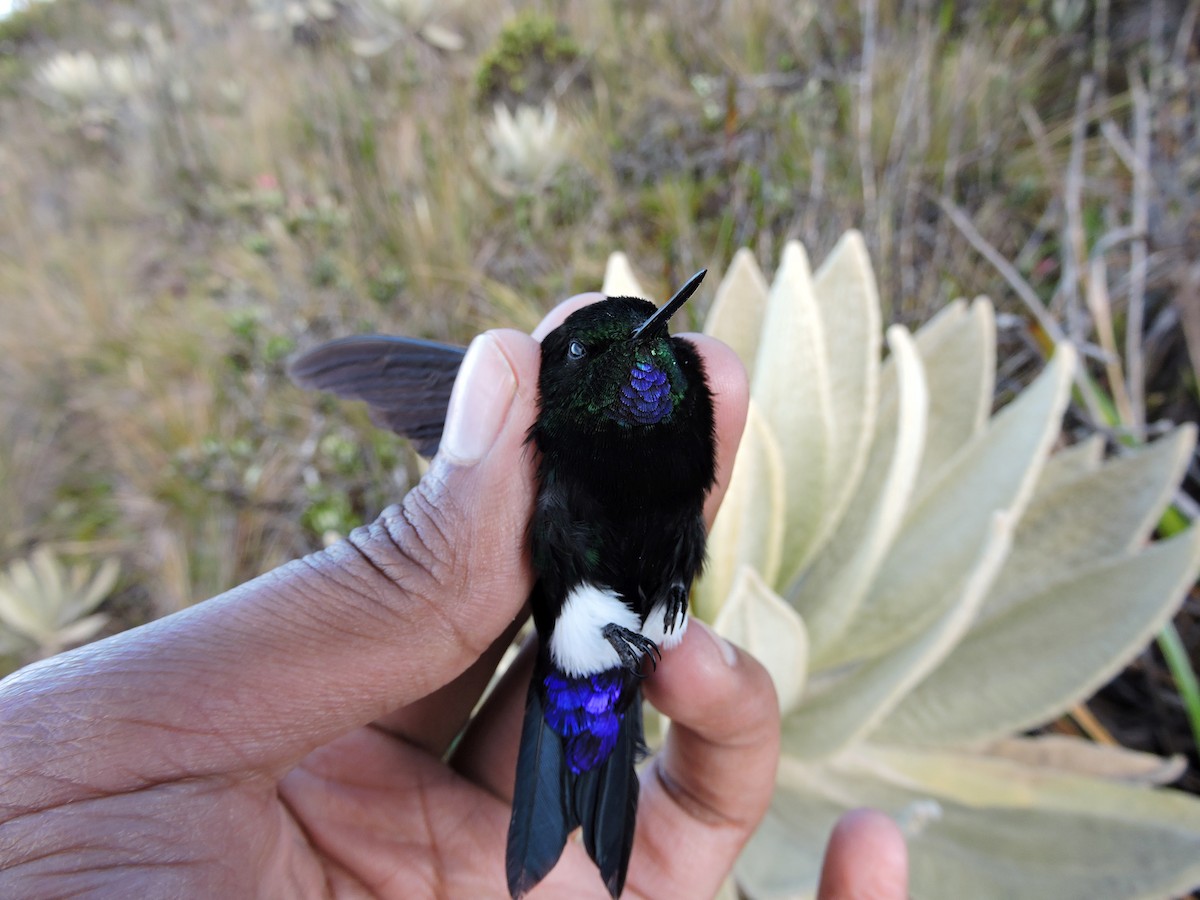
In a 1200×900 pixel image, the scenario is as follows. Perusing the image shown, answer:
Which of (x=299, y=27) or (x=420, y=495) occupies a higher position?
(x=299, y=27)

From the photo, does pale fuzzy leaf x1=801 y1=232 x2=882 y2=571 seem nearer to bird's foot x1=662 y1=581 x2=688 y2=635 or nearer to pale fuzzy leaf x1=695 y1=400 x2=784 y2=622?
pale fuzzy leaf x1=695 y1=400 x2=784 y2=622

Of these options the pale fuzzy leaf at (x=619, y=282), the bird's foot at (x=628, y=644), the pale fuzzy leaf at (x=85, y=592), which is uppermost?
the pale fuzzy leaf at (x=619, y=282)

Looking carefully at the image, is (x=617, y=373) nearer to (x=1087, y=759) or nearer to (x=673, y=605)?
(x=673, y=605)

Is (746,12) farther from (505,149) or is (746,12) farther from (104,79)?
(104,79)

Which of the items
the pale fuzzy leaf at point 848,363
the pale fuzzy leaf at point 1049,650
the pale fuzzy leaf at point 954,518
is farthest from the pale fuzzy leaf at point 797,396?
the pale fuzzy leaf at point 1049,650

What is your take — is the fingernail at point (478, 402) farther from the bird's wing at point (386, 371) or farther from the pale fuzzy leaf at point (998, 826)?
the pale fuzzy leaf at point (998, 826)

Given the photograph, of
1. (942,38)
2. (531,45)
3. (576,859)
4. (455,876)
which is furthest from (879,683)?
(531,45)

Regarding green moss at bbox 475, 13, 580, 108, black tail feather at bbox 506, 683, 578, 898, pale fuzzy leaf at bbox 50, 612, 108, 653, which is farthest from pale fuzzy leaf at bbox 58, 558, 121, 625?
green moss at bbox 475, 13, 580, 108
